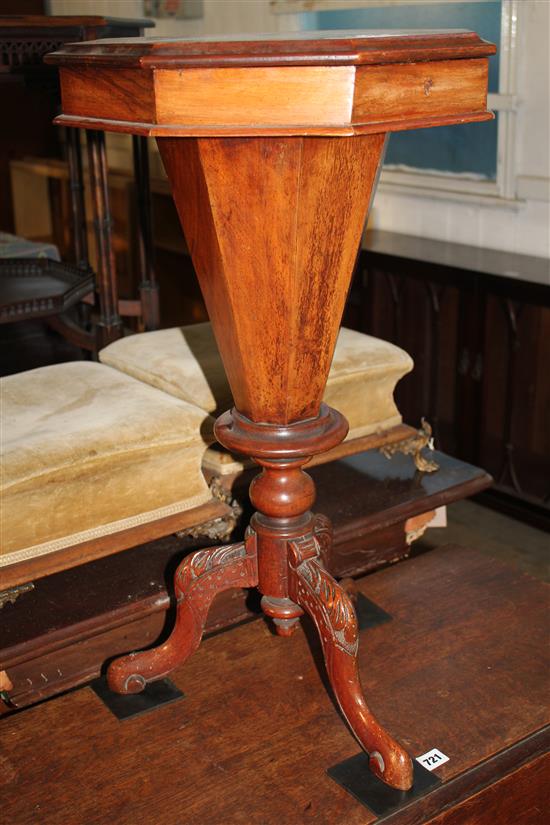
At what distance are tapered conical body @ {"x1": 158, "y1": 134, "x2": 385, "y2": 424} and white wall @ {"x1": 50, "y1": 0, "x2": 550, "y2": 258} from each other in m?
2.37

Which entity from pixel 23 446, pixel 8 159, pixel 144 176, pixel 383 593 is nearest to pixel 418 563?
pixel 383 593

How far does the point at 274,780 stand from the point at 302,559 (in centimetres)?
28

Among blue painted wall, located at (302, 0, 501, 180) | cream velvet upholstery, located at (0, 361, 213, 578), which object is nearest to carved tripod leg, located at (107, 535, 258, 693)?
cream velvet upholstery, located at (0, 361, 213, 578)

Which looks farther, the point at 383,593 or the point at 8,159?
the point at 8,159

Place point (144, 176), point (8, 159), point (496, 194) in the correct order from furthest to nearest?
point (8, 159) < point (496, 194) < point (144, 176)

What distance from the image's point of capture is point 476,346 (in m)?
3.10

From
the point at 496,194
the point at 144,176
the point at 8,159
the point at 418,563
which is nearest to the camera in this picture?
the point at 418,563

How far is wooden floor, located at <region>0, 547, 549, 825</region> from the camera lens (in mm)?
1180

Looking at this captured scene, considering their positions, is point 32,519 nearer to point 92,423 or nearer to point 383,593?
point 92,423

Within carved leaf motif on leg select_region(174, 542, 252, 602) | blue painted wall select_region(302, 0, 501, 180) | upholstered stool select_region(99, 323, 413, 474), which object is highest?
blue painted wall select_region(302, 0, 501, 180)

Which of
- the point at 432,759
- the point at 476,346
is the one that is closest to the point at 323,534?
the point at 432,759

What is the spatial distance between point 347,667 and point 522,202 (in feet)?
8.19

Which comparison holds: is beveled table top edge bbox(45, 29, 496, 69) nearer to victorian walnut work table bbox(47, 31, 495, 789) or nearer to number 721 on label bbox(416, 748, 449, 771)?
victorian walnut work table bbox(47, 31, 495, 789)

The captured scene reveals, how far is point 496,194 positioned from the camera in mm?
3432
